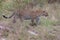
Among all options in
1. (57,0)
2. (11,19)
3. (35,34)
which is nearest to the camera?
(35,34)

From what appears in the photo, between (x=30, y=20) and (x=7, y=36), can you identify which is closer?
(x=7, y=36)

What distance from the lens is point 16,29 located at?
6852 millimetres

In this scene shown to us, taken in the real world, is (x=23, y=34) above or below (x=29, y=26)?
above

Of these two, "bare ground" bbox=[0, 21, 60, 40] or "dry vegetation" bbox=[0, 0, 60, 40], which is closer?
"bare ground" bbox=[0, 21, 60, 40]

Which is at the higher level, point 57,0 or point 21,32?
point 21,32

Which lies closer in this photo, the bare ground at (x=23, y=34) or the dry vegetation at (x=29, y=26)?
the bare ground at (x=23, y=34)

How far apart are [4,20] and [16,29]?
1630 millimetres

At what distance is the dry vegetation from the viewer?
646 centimetres

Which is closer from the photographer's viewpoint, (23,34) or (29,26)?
(23,34)

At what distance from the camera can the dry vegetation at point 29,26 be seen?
6463 millimetres

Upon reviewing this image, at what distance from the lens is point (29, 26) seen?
7.88 metres

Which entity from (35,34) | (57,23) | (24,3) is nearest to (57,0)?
(24,3)

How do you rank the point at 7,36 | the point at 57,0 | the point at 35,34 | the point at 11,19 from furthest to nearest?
the point at 57,0, the point at 11,19, the point at 35,34, the point at 7,36

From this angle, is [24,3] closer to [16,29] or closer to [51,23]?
[51,23]
